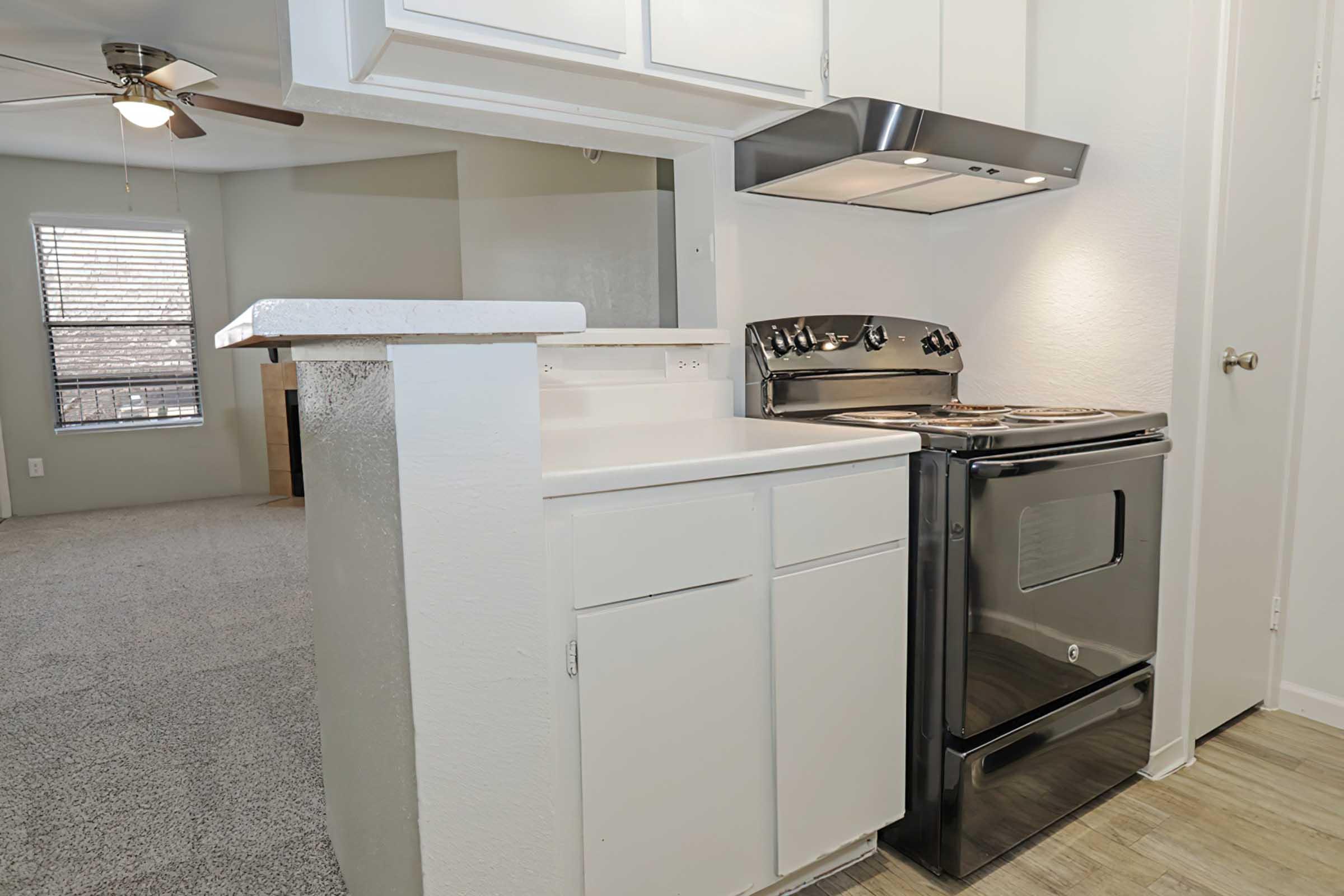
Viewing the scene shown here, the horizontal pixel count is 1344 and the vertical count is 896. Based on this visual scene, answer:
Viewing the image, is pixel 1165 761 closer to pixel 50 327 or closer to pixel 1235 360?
pixel 1235 360

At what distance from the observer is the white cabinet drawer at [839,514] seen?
1315 mm

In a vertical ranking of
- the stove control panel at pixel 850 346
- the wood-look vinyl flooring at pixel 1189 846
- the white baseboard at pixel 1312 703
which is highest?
the stove control panel at pixel 850 346

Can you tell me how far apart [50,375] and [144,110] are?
3153mm

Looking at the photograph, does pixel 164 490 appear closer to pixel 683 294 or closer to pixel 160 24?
pixel 160 24

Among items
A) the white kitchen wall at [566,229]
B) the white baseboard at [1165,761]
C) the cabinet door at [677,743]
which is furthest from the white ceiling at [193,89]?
the white baseboard at [1165,761]

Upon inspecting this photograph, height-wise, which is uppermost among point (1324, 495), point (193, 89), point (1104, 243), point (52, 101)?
point (193, 89)

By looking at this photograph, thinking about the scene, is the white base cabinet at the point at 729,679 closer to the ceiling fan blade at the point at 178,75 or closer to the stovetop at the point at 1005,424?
the stovetop at the point at 1005,424

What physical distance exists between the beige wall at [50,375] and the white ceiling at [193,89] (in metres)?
0.19

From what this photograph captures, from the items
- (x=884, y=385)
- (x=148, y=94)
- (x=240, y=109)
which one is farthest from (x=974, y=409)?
(x=148, y=94)

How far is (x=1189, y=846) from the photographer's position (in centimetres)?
159

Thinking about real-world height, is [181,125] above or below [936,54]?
above

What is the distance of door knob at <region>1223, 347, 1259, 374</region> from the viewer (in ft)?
6.10

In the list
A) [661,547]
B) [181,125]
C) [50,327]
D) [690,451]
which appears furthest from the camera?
[50,327]

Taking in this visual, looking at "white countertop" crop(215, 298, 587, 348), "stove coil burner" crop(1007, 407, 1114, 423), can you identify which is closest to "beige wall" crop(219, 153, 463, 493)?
"stove coil burner" crop(1007, 407, 1114, 423)
